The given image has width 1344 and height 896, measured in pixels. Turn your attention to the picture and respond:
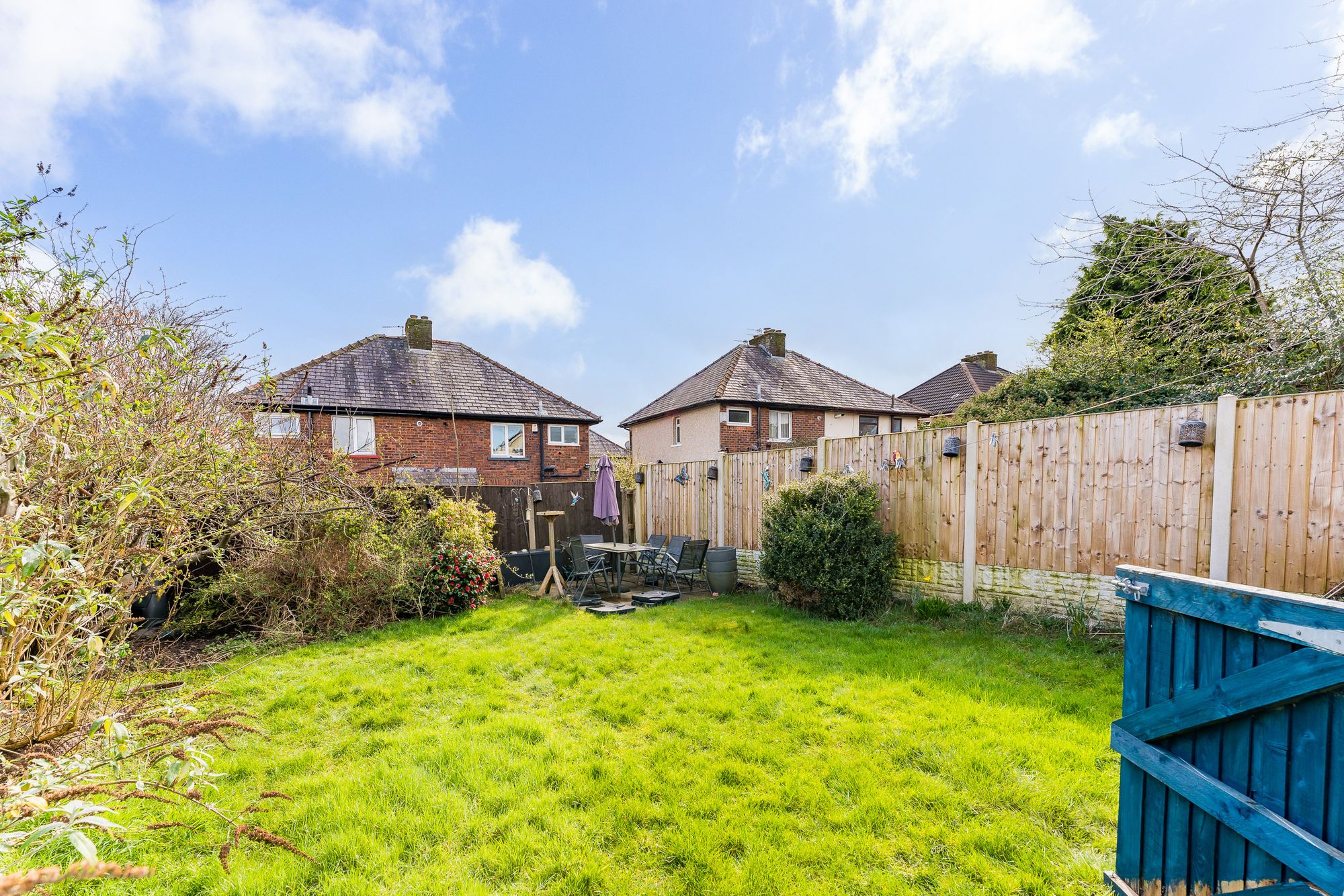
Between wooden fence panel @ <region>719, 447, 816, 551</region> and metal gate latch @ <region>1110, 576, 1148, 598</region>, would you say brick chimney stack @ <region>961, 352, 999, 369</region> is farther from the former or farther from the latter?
metal gate latch @ <region>1110, 576, 1148, 598</region>

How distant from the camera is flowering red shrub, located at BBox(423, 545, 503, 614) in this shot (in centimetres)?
758

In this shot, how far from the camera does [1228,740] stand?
69.7 inches

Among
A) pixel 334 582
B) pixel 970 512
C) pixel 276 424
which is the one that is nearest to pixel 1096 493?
pixel 970 512

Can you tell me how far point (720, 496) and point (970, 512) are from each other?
4.34m

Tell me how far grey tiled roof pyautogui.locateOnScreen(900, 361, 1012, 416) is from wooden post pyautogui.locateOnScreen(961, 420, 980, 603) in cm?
1747

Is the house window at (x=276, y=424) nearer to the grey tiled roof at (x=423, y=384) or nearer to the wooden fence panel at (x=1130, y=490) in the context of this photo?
the wooden fence panel at (x=1130, y=490)

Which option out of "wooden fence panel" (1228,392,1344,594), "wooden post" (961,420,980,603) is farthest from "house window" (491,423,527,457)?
"wooden fence panel" (1228,392,1344,594)

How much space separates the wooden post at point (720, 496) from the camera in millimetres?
10250

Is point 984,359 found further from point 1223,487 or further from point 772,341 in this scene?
point 1223,487

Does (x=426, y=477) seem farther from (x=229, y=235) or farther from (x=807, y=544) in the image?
(x=807, y=544)

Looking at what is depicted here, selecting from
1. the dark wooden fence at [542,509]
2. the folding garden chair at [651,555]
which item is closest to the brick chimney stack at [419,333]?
the dark wooden fence at [542,509]

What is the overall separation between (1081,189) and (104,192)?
26.7 ft

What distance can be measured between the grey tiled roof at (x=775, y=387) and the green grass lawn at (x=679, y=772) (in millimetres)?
15990

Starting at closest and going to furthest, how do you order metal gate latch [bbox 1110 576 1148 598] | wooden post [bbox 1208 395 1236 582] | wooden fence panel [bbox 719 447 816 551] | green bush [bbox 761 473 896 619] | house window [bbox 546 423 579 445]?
metal gate latch [bbox 1110 576 1148 598]
wooden post [bbox 1208 395 1236 582]
green bush [bbox 761 473 896 619]
wooden fence panel [bbox 719 447 816 551]
house window [bbox 546 423 579 445]
